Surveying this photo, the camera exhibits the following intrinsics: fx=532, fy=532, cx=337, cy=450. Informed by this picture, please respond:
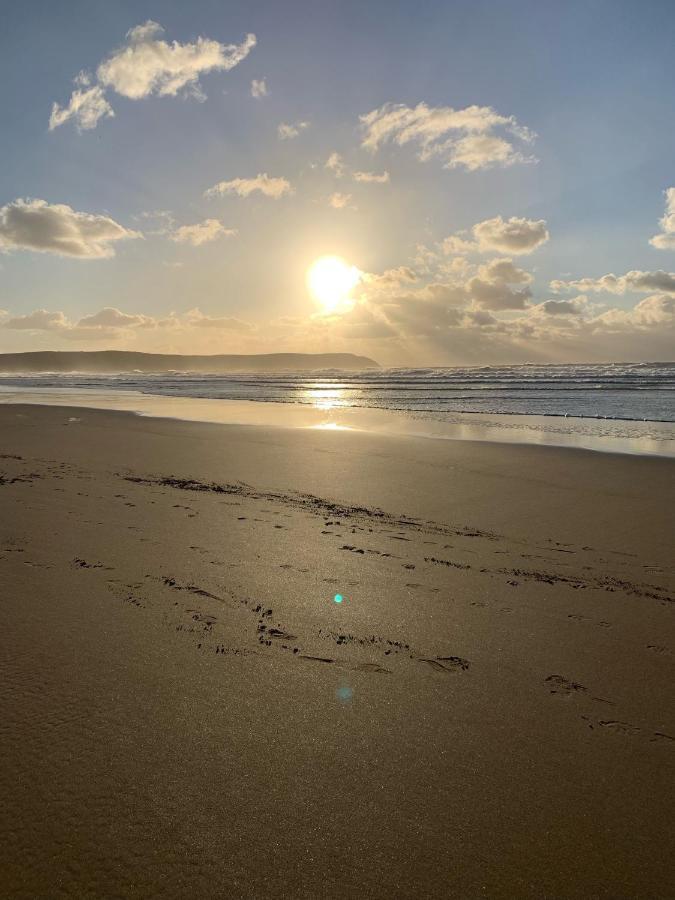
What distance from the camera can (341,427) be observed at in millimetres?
17172

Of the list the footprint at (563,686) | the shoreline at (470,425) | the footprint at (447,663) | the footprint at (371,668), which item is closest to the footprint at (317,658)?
the footprint at (371,668)

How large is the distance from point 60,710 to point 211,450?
9.52 meters

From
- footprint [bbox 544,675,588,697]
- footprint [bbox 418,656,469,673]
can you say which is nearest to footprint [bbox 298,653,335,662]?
footprint [bbox 418,656,469,673]

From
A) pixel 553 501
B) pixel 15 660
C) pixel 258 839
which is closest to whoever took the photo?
pixel 258 839

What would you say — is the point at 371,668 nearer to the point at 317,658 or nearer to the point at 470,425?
the point at 317,658

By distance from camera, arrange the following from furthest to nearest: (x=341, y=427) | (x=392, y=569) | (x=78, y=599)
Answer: (x=341, y=427) < (x=392, y=569) < (x=78, y=599)

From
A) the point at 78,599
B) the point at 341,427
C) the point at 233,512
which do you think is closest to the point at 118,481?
the point at 233,512

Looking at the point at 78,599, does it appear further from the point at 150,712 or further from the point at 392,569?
the point at 392,569

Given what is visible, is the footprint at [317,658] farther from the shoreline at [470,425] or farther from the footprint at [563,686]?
the shoreline at [470,425]

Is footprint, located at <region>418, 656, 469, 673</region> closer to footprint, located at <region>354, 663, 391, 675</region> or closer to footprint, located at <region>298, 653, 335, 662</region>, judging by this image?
footprint, located at <region>354, 663, 391, 675</region>

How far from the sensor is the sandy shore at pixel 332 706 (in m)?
2.12

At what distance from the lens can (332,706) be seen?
305 centimetres

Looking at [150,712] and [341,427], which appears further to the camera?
[341,427]

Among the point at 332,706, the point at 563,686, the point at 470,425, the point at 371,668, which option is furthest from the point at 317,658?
the point at 470,425
